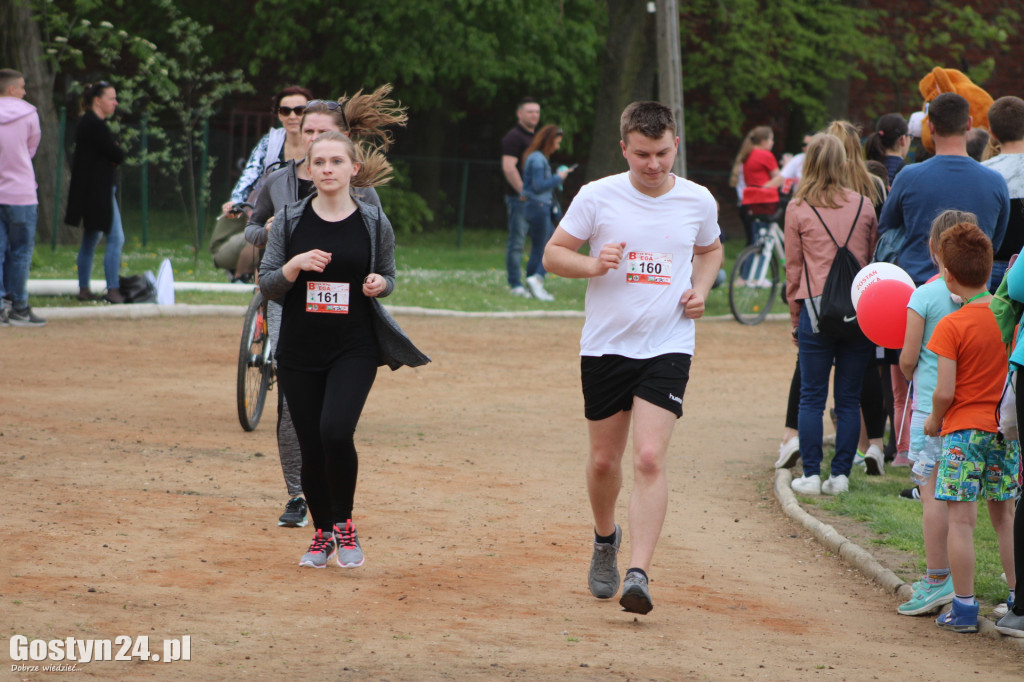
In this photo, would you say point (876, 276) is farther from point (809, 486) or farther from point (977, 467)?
point (809, 486)

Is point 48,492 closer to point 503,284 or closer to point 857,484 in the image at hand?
point 857,484

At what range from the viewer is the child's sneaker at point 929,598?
18.2 feet

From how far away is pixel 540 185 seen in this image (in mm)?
16922

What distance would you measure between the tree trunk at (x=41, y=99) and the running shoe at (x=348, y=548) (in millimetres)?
16914

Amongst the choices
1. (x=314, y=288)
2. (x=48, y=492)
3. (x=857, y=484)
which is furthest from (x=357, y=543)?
(x=857, y=484)

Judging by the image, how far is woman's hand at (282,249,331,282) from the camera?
546 cm

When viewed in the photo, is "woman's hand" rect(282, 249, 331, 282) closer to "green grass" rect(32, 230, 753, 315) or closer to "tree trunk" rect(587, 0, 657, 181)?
"green grass" rect(32, 230, 753, 315)

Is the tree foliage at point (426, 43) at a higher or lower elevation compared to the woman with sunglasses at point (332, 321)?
higher

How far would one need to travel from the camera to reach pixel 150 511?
258 inches

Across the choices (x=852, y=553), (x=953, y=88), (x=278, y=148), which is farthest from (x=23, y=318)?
(x=852, y=553)

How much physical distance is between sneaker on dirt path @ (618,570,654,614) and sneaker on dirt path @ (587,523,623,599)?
442mm

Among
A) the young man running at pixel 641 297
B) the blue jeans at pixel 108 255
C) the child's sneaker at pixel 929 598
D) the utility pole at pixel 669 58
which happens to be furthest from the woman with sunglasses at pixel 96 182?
the child's sneaker at pixel 929 598

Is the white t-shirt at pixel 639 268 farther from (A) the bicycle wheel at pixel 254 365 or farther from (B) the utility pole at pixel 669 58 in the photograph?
(B) the utility pole at pixel 669 58

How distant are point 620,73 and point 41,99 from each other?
35.8ft
